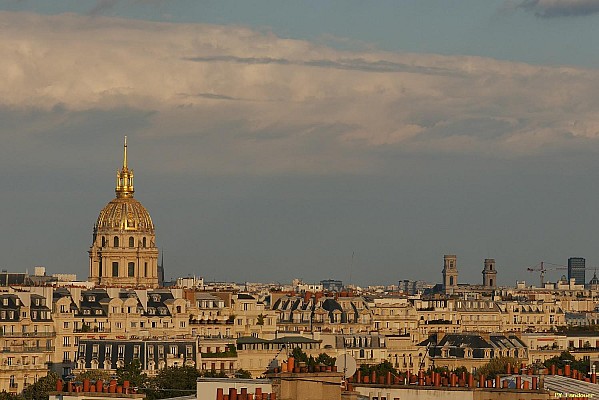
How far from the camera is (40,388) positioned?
12344 centimetres

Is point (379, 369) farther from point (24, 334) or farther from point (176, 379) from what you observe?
point (24, 334)

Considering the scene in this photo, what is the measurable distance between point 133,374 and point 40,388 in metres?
5.61

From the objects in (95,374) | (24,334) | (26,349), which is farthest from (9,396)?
(24,334)

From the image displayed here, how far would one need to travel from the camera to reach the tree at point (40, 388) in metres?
119

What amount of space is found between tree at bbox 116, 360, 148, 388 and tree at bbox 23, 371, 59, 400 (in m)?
3.27

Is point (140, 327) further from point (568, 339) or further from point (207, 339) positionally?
point (568, 339)

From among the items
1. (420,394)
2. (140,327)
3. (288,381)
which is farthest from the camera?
(140,327)

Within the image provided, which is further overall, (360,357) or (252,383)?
(360,357)

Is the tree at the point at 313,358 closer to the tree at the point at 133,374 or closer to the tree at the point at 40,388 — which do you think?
the tree at the point at 133,374

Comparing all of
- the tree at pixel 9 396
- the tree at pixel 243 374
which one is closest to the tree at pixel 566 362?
the tree at pixel 243 374

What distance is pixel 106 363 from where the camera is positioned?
13700 centimetres

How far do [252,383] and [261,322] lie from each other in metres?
123

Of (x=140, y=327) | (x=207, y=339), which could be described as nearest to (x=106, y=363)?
(x=207, y=339)

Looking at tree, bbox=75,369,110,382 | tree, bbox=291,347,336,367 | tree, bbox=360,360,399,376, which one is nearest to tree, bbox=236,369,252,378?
tree, bbox=291,347,336,367
